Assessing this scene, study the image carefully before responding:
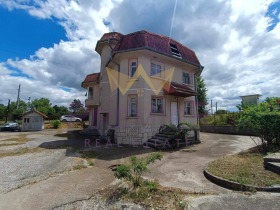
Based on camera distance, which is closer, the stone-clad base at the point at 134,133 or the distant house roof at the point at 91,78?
the stone-clad base at the point at 134,133

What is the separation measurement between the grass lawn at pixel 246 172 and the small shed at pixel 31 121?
28998 mm

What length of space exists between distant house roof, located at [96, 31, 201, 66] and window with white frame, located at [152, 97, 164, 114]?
359cm

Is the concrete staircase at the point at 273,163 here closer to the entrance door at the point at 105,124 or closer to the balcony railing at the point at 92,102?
the entrance door at the point at 105,124

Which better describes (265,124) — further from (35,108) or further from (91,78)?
(35,108)

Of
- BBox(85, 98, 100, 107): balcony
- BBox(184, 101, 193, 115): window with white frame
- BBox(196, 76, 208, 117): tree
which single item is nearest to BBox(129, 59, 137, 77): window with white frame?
BBox(184, 101, 193, 115): window with white frame

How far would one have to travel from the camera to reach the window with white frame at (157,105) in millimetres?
14834

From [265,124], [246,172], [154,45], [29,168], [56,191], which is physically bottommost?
[56,191]

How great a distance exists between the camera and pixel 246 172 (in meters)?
6.09

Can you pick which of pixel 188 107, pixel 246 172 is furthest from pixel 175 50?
pixel 246 172

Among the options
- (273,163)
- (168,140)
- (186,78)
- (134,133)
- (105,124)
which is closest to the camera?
(273,163)

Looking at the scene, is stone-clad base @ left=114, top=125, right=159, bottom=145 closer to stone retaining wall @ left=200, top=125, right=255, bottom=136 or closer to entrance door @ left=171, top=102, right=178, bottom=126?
entrance door @ left=171, top=102, right=178, bottom=126

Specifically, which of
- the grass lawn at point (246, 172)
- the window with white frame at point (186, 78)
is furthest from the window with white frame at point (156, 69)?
the grass lawn at point (246, 172)

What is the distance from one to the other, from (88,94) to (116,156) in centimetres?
1506

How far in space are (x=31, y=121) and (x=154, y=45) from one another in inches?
953
